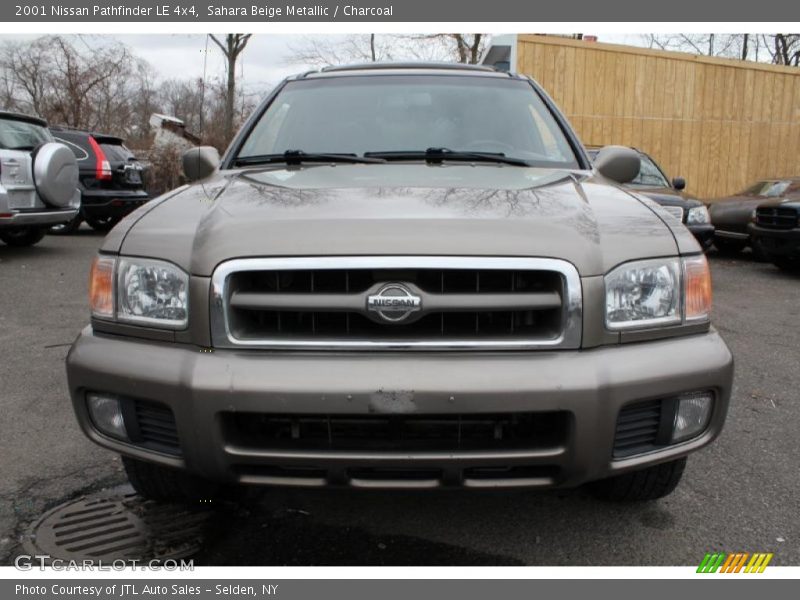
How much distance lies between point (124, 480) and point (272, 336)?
138 centimetres

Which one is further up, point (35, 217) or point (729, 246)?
point (35, 217)

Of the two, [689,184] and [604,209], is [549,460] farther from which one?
[689,184]

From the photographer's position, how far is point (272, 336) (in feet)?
6.63

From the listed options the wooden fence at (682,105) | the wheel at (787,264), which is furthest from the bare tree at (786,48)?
the wheel at (787,264)

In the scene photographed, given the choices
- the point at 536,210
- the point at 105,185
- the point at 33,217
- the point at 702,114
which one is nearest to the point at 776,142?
the point at 702,114

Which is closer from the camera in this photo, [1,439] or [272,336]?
[272,336]

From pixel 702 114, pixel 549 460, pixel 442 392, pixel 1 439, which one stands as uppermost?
pixel 702 114

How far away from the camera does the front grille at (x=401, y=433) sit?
6.48 feet

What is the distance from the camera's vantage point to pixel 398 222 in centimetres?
206

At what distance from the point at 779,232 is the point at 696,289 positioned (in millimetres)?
8145

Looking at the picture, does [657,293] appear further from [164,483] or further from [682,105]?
[682,105]

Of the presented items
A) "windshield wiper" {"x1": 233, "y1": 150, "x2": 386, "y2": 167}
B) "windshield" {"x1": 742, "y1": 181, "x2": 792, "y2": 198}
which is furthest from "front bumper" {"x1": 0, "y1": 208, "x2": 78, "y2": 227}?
"windshield" {"x1": 742, "y1": 181, "x2": 792, "y2": 198}

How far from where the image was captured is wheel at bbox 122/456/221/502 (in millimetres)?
2482

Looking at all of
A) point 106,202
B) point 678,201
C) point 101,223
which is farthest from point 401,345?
point 101,223
